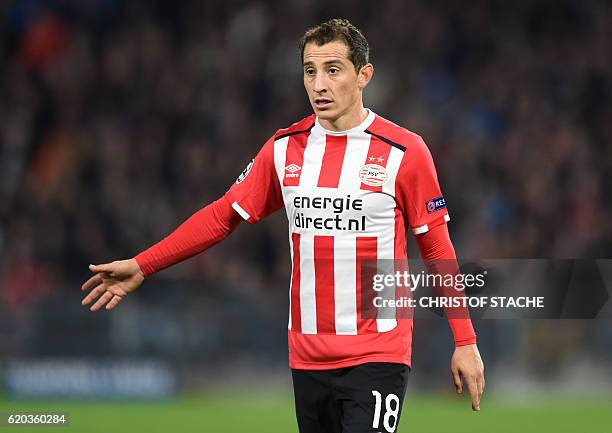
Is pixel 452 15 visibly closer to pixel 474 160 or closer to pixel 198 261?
pixel 474 160

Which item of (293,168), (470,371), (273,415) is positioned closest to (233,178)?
(273,415)

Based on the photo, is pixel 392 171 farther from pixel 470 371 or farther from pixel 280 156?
pixel 470 371

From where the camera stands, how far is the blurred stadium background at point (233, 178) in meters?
10.1

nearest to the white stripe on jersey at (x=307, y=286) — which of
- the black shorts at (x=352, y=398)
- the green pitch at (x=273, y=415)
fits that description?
the black shorts at (x=352, y=398)

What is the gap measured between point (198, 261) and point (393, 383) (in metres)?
7.28

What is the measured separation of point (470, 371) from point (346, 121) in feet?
3.75

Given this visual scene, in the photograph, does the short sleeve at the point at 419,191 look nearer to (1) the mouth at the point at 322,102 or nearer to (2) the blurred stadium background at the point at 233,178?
(1) the mouth at the point at 322,102

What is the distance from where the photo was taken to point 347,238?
4758mm

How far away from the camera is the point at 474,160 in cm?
1270

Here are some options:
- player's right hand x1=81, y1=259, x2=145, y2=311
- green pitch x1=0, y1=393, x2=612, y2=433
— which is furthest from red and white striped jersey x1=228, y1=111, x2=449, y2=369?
green pitch x1=0, y1=393, x2=612, y2=433

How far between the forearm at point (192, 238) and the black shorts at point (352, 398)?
675 mm

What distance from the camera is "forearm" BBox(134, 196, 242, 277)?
16.3 ft

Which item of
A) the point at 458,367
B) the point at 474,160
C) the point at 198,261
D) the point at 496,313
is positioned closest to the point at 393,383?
the point at 458,367

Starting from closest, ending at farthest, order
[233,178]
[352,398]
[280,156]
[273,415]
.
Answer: [352,398] < [280,156] < [273,415] < [233,178]
